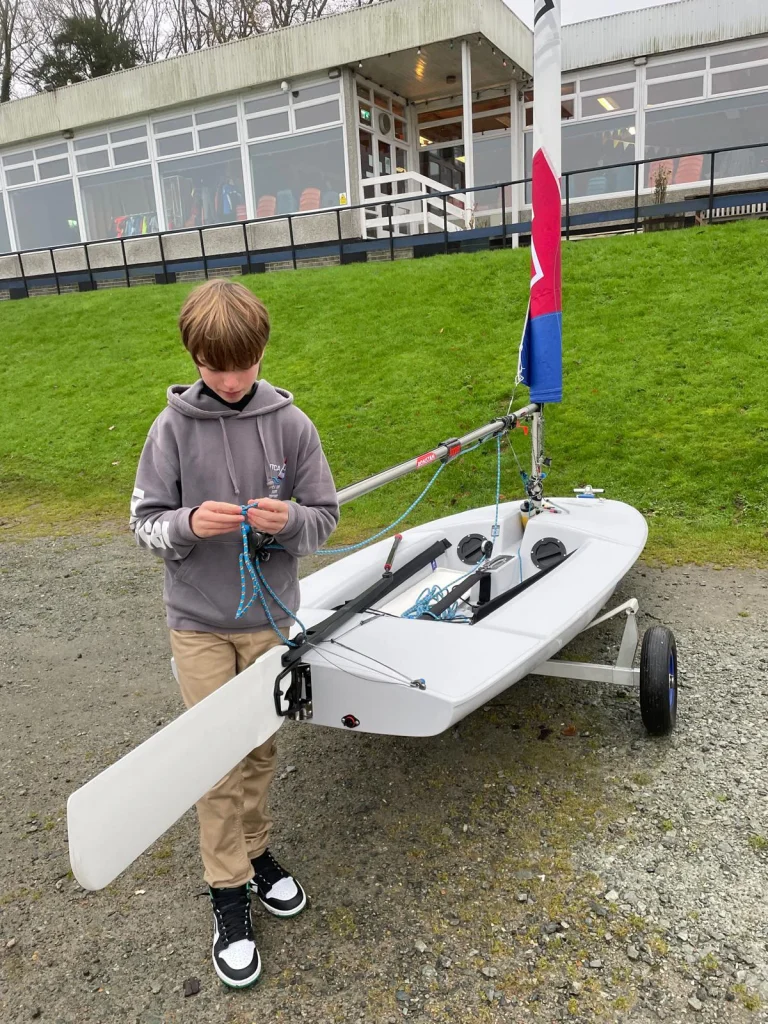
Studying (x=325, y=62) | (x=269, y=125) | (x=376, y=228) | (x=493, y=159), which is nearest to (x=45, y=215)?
(x=269, y=125)

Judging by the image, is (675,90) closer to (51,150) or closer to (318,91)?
(318,91)

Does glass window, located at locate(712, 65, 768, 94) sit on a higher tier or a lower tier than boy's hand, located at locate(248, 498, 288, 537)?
higher

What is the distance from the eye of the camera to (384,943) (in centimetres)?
239

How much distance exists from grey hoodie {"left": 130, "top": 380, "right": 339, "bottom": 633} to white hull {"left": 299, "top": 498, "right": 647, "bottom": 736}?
0.42m

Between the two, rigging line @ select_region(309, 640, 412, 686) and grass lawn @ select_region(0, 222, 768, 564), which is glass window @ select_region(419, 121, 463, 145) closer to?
grass lawn @ select_region(0, 222, 768, 564)

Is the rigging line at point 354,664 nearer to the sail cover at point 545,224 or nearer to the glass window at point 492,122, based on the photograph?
the sail cover at point 545,224

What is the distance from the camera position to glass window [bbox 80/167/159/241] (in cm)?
1964

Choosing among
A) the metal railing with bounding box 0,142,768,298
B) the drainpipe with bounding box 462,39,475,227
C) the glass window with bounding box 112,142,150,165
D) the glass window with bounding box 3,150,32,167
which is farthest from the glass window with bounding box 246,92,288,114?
the glass window with bounding box 3,150,32,167

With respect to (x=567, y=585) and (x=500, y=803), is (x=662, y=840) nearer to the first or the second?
(x=500, y=803)

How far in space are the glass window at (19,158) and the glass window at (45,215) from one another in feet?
2.38

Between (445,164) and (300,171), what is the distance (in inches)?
172

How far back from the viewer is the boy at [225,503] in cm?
208

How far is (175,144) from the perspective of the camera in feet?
62.4

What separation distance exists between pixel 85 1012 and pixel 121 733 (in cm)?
168
